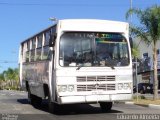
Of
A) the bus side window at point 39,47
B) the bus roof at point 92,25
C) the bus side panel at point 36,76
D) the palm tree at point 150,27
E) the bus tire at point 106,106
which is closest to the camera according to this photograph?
the bus roof at point 92,25

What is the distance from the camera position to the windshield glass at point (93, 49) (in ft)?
56.9

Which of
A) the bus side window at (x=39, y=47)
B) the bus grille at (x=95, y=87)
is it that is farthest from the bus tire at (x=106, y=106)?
the bus side window at (x=39, y=47)

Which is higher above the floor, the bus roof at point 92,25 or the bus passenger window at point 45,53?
the bus roof at point 92,25

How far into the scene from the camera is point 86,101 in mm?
17188

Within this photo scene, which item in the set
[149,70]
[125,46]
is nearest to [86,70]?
[125,46]

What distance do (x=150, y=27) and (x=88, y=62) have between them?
12826 mm

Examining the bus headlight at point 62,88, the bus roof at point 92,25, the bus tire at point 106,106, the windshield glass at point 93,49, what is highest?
the bus roof at point 92,25

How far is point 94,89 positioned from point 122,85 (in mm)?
1117

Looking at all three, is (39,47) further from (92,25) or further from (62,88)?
(62,88)

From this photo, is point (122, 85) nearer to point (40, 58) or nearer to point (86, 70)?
point (86, 70)

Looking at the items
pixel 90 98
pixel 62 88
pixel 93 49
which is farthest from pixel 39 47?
pixel 90 98

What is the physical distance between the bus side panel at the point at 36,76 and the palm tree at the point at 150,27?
833 centimetres

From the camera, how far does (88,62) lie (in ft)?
57.2

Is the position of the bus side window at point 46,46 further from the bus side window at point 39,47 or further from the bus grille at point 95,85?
the bus grille at point 95,85
